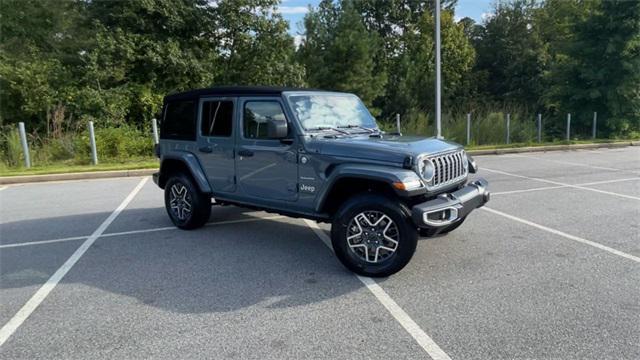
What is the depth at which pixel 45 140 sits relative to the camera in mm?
14320

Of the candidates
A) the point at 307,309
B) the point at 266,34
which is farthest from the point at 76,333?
the point at 266,34

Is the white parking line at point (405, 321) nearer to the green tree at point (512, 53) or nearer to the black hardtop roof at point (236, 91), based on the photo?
the black hardtop roof at point (236, 91)

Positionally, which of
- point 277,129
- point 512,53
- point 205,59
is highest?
point 512,53

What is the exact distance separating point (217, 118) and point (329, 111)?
57.7 inches

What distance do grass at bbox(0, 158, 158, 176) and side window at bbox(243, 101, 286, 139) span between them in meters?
7.67

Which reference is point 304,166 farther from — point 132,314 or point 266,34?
point 266,34

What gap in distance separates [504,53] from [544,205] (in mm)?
31932

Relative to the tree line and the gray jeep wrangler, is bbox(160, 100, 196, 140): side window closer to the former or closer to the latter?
the gray jeep wrangler

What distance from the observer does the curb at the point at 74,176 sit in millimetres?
10898

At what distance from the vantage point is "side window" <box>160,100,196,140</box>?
19.9 ft

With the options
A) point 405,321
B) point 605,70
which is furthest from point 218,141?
point 605,70

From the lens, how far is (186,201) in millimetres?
6168

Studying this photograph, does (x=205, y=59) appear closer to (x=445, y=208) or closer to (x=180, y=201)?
(x=180, y=201)

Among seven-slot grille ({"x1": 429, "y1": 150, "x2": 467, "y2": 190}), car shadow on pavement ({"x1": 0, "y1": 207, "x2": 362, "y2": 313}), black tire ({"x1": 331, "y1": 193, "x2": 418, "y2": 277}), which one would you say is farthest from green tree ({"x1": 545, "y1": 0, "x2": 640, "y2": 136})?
black tire ({"x1": 331, "y1": 193, "x2": 418, "y2": 277})
